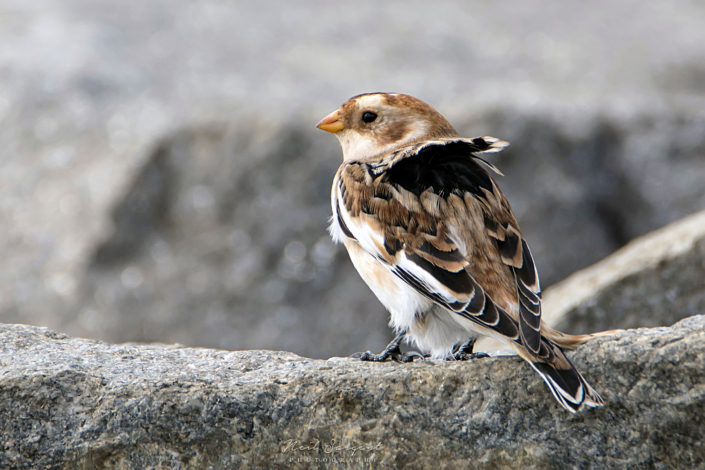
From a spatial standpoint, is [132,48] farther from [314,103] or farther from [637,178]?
[637,178]

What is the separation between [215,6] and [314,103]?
10.3 feet

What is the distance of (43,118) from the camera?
6148mm

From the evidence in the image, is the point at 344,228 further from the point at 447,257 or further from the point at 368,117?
the point at 368,117

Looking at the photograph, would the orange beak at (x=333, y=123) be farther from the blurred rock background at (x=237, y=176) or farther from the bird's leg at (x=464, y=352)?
the blurred rock background at (x=237, y=176)

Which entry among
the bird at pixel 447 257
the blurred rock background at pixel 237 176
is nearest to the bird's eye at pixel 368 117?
the bird at pixel 447 257

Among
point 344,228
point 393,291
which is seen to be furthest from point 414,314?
point 344,228

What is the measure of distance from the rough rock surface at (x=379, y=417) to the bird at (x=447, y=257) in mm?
123

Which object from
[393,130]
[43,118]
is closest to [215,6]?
[43,118]

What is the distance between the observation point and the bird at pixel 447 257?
2.24 meters

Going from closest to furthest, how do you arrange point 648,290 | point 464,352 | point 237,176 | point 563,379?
point 563,379 < point 464,352 < point 648,290 < point 237,176

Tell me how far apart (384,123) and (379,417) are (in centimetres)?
156

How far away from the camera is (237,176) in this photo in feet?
17.4

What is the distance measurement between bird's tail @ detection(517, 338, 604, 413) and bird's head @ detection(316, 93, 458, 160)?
1412mm

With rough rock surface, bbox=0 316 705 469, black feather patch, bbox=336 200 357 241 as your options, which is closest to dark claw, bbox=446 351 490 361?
rough rock surface, bbox=0 316 705 469
